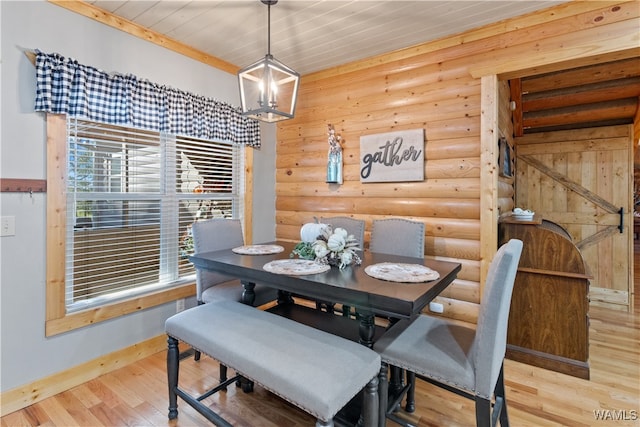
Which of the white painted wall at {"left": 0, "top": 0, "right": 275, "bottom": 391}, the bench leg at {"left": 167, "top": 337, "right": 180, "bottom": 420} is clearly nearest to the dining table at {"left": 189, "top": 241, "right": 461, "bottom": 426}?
the bench leg at {"left": 167, "top": 337, "right": 180, "bottom": 420}

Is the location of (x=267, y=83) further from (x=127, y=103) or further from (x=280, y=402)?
(x=280, y=402)

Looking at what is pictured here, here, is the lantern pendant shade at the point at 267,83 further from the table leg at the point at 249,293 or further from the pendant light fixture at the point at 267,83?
the table leg at the point at 249,293

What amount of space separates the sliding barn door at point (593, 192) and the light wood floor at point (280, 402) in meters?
1.98

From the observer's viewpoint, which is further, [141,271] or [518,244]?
[141,271]

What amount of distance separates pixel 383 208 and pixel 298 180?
1202 millimetres

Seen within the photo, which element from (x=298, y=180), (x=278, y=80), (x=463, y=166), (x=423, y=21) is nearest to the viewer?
(x=278, y=80)

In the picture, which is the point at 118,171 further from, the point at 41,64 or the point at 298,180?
the point at 298,180

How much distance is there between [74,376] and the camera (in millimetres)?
2326

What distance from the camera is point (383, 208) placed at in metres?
3.27

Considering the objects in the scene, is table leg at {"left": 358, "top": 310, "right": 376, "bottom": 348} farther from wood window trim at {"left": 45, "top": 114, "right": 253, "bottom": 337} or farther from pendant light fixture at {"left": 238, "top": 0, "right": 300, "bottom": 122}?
wood window trim at {"left": 45, "top": 114, "right": 253, "bottom": 337}

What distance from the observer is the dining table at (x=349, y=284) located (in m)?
1.54

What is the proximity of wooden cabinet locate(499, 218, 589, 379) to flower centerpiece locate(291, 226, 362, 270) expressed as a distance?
160 cm

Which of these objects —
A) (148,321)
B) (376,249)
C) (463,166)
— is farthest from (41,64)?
(463,166)

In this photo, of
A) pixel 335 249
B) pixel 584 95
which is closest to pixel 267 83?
pixel 335 249
